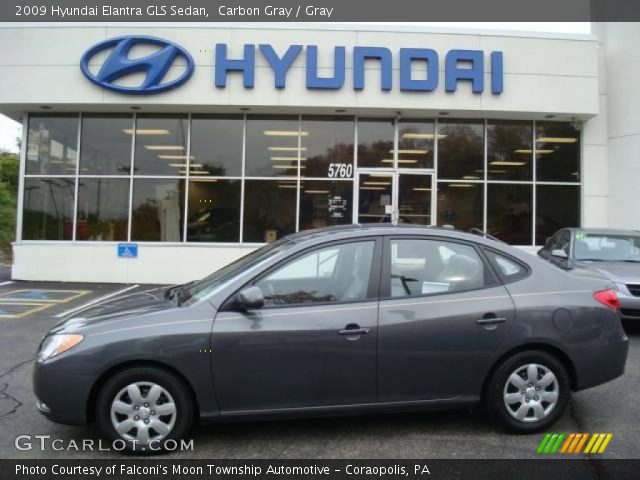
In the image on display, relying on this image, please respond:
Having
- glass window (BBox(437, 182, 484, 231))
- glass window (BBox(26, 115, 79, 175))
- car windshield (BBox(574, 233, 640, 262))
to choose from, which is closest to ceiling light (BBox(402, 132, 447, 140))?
glass window (BBox(437, 182, 484, 231))

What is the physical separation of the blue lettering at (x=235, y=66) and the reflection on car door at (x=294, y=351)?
885 cm

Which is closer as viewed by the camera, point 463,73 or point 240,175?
point 463,73

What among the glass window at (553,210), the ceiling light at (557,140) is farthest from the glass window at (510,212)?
the ceiling light at (557,140)

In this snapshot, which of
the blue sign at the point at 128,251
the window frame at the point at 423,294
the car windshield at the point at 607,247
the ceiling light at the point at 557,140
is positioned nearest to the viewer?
the window frame at the point at 423,294

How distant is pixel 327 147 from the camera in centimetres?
1264

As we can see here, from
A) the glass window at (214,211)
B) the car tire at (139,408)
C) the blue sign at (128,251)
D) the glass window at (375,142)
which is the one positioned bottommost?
the car tire at (139,408)

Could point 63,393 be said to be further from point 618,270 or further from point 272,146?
point 272,146

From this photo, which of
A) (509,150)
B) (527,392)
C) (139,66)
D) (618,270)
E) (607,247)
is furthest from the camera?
(509,150)

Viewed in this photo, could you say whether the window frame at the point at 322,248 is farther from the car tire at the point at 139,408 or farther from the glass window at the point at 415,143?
the glass window at the point at 415,143

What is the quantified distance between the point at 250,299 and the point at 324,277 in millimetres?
646

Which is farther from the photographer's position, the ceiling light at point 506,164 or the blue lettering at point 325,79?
the ceiling light at point 506,164

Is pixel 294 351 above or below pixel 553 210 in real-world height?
below

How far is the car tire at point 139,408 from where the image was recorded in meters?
3.51

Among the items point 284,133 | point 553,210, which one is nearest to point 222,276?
point 284,133
